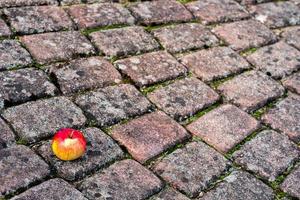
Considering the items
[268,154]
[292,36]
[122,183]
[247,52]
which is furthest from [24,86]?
[292,36]

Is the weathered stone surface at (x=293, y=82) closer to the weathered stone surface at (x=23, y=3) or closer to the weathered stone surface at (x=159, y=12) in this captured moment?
the weathered stone surface at (x=159, y=12)

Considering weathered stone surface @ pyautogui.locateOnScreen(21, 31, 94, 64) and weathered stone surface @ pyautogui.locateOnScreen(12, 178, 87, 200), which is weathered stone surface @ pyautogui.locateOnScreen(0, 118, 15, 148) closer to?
weathered stone surface @ pyautogui.locateOnScreen(12, 178, 87, 200)

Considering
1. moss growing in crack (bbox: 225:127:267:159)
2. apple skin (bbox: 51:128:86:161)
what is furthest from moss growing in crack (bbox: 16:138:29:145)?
moss growing in crack (bbox: 225:127:267:159)

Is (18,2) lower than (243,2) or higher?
higher

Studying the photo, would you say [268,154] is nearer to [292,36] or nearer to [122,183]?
[122,183]

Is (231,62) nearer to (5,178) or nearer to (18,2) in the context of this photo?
(18,2)

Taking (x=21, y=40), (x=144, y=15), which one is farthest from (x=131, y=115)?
(x=144, y=15)
